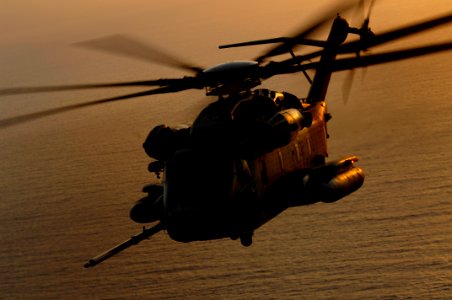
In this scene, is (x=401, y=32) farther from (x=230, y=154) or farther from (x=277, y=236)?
(x=277, y=236)

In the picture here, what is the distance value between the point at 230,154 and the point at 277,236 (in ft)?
197

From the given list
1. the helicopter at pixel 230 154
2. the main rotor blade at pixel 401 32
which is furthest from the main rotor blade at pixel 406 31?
the helicopter at pixel 230 154

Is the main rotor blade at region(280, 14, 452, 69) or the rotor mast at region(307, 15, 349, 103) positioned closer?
the main rotor blade at region(280, 14, 452, 69)

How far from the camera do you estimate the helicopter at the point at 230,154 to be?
1881cm

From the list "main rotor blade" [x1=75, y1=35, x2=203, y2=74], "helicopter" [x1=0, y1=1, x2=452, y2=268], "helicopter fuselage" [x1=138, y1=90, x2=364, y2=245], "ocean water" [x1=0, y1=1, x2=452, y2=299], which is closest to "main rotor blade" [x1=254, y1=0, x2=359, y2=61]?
"helicopter" [x1=0, y1=1, x2=452, y2=268]

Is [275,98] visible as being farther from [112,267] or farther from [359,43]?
[112,267]

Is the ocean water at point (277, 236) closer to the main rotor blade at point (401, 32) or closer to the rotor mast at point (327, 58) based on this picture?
the rotor mast at point (327, 58)

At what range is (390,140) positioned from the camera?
104m

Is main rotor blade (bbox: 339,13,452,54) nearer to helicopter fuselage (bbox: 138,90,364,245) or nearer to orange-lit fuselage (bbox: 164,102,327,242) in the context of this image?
helicopter fuselage (bbox: 138,90,364,245)

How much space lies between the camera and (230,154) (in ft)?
64.2

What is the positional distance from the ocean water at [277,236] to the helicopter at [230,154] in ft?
89.2

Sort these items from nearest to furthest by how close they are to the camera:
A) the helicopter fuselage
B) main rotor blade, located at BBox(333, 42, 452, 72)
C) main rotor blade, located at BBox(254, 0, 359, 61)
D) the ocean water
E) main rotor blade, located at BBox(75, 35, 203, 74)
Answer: main rotor blade, located at BBox(333, 42, 452, 72) < main rotor blade, located at BBox(75, 35, 203, 74) < the helicopter fuselage < main rotor blade, located at BBox(254, 0, 359, 61) < the ocean water

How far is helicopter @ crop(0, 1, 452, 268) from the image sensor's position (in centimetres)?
1881

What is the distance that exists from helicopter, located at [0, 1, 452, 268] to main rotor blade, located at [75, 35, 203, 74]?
4 centimetres
